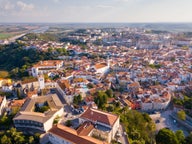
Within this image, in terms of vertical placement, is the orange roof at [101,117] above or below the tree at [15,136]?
above

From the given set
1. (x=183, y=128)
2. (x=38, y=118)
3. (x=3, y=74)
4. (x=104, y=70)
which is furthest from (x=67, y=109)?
(x=3, y=74)

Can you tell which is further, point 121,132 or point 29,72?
point 29,72

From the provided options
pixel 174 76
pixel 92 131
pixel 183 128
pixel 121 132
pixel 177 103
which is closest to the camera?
pixel 92 131

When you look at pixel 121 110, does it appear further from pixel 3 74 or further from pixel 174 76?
pixel 3 74

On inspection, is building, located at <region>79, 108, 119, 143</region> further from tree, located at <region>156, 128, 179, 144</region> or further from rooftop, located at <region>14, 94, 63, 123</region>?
tree, located at <region>156, 128, 179, 144</region>

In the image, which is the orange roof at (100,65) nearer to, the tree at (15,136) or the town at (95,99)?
the town at (95,99)

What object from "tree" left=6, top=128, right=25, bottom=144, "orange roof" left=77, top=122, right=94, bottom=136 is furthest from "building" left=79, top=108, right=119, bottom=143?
"tree" left=6, top=128, right=25, bottom=144

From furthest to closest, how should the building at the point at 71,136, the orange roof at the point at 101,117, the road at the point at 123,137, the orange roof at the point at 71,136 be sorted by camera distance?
the orange roof at the point at 101,117 → the road at the point at 123,137 → the building at the point at 71,136 → the orange roof at the point at 71,136

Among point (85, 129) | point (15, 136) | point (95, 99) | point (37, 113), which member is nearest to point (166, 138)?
point (85, 129)

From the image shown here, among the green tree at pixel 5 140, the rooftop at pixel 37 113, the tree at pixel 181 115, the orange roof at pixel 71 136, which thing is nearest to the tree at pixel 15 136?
the green tree at pixel 5 140
